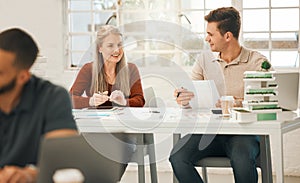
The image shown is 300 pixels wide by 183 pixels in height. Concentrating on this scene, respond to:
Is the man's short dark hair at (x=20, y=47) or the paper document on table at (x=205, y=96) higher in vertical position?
the man's short dark hair at (x=20, y=47)

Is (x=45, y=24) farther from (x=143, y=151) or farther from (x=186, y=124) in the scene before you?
(x=186, y=124)

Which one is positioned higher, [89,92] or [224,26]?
[224,26]

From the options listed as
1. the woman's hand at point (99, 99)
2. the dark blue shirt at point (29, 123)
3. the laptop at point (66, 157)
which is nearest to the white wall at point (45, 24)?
the woman's hand at point (99, 99)

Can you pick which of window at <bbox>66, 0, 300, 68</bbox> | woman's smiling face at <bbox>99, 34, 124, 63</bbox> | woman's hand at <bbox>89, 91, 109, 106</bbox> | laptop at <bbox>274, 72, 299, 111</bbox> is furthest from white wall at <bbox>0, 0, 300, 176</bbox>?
laptop at <bbox>274, 72, 299, 111</bbox>

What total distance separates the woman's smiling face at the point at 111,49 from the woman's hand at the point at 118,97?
21 cm

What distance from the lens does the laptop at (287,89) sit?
381 centimetres

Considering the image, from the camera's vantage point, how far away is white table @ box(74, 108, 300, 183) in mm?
3471

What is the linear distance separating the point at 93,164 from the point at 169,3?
3.95 meters

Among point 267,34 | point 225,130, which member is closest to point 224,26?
point 225,130

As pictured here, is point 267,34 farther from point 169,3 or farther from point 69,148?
point 69,148

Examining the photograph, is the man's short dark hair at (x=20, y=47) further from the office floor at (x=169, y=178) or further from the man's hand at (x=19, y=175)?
the office floor at (x=169, y=178)

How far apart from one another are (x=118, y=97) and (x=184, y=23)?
1.78m

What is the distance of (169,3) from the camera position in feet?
18.9

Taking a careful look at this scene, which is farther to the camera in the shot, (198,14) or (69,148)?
(198,14)
